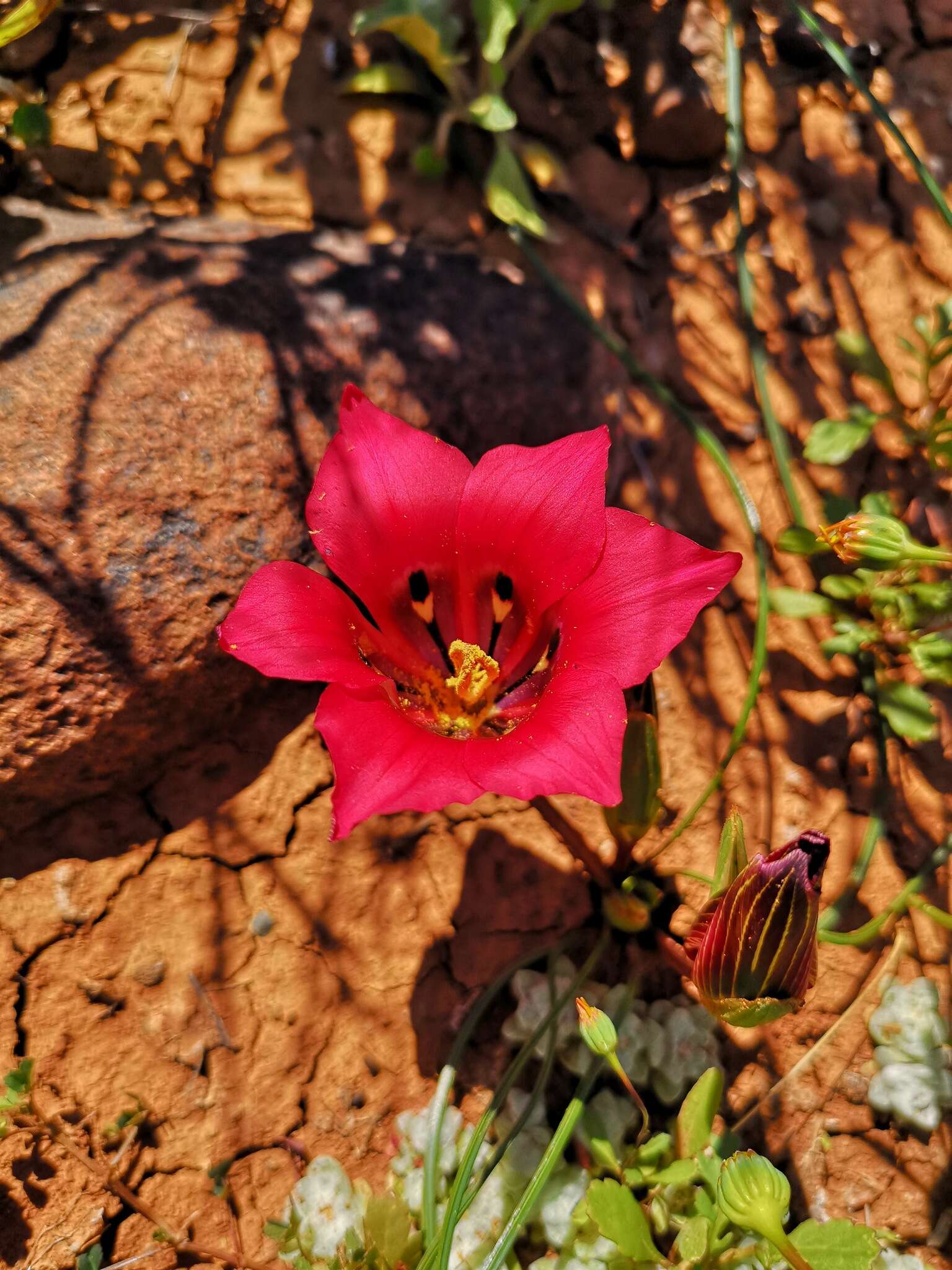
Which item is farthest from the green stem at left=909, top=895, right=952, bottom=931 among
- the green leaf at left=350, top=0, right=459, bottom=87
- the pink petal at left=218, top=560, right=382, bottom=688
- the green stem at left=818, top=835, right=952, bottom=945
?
the green leaf at left=350, top=0, right=459, bottom=87

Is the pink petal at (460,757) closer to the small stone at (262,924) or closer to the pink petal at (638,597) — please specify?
the pink petal at (638,597)

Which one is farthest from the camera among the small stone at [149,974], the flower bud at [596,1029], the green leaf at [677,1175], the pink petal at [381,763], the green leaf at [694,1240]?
the small stone at [149,974]

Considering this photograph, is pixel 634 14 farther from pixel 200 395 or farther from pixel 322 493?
pixel 322 493

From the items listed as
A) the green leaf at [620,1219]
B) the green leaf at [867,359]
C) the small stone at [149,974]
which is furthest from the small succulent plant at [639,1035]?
the green leaf at [867,359]

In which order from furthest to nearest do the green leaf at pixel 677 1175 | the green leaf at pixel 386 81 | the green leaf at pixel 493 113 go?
the green leaf at pixel 386 81
the green leaf at pixel 493 113
the green leaf at pixel 677 1175

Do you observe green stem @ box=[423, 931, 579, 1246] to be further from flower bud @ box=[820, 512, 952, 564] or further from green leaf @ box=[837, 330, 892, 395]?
green leaf @ box=[837, 330, 892, 395]

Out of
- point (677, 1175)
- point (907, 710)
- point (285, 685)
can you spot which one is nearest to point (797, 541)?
point (907, 710)

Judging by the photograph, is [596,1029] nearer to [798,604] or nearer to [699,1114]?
[699,1114]
